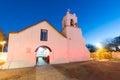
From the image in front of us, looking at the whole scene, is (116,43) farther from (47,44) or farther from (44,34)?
(44,34)

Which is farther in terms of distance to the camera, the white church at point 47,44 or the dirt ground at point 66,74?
the white church at point 47,44

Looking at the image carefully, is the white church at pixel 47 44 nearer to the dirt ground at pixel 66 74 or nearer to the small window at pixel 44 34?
the small window at pixel 44 34

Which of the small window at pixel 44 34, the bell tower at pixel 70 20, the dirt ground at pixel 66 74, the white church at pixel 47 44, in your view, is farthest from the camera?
the bell tower at pixel 70 20

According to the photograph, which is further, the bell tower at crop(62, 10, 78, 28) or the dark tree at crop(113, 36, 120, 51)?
the dark tree at crop(113, 36, 120, 51)

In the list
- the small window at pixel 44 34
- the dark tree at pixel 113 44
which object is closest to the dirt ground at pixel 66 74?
the small window at pixel 44 34

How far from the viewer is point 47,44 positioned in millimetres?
17594

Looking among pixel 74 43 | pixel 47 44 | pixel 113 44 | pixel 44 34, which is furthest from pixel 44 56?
pixel 113 44

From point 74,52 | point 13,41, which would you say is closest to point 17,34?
point 13,41

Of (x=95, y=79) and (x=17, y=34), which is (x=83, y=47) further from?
(x=95, y=79)

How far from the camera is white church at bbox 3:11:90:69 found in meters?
15.6

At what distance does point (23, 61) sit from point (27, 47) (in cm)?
189

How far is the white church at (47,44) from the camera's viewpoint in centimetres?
1559

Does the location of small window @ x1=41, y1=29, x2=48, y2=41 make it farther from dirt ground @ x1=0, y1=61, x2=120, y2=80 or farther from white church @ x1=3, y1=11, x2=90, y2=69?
dirt ground @ x1=0, y1=61, x2=120, y2=80

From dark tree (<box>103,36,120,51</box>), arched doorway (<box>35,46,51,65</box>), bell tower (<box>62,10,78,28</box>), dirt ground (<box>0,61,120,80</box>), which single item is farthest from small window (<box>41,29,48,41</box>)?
dark tree (<box>103,36,120,51</box>)
